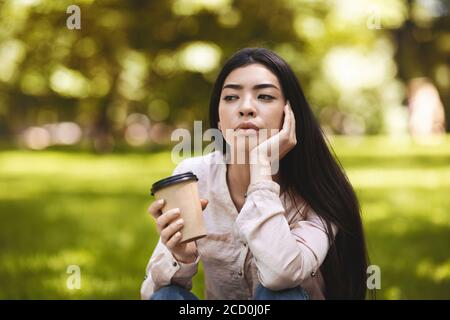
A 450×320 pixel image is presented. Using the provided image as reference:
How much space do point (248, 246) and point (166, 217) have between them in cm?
36

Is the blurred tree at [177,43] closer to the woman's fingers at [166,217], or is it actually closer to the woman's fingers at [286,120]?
the woman's fingers at [286,120]

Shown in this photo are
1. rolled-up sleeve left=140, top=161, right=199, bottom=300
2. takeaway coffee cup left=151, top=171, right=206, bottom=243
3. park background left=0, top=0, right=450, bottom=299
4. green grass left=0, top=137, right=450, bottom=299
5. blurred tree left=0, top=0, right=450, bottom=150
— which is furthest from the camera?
blurred tree left=0, top=0, right=450, bottom=150

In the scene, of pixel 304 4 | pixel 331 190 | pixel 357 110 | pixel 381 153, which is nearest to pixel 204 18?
pixel 304 4

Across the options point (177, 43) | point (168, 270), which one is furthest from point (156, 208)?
point (177, 43)

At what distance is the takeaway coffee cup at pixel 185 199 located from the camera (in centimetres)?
192

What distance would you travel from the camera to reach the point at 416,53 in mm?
19391

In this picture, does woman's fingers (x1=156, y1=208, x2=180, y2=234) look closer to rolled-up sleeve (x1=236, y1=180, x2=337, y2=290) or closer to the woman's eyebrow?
rolled-up sleeve (x1=236, y1=180, x2=337, y2=290)

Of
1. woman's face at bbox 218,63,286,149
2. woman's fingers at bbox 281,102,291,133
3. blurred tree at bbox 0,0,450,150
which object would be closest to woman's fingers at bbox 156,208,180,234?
woman's face at bbox 218,63,286,149

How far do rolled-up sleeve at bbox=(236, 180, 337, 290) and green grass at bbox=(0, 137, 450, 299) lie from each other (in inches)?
72.4

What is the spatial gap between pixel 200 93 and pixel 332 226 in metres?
13.1

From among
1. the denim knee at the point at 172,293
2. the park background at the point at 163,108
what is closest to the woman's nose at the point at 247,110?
the denim knee at the point at 172,293

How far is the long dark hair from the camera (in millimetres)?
2219

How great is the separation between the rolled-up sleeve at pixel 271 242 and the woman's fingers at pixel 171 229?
20 centimetres

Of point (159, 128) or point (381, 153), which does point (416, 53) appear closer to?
point (381, 153)
